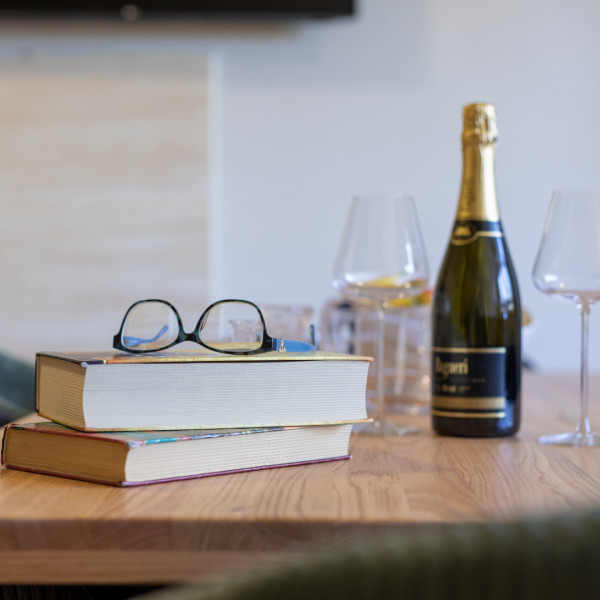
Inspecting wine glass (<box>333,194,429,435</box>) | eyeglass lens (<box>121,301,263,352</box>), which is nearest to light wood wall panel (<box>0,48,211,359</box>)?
wine glass (<box>333,194,429,435</box>)

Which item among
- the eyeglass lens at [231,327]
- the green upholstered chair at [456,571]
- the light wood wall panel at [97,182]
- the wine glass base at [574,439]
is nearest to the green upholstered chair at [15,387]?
the eyeglass lens at [231,327]

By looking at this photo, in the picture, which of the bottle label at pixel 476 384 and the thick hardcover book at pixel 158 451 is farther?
the bottle label at pixel 476 384

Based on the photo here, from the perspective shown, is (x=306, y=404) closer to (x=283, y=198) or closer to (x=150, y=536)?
(x=150, y=536)

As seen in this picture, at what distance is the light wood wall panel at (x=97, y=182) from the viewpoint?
2797mm

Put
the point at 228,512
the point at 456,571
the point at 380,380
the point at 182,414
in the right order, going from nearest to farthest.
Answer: the point at 456,571
the point at 228,512
the point at 182,414
the point at 380,380

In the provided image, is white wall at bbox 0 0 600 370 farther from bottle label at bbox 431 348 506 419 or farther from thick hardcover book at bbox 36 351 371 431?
thick hardcover book at bbox 36 351 371 431

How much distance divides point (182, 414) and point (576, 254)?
47 centimetres

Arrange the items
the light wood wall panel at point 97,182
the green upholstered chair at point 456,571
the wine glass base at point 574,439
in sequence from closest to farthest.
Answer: the green upholstered chair at point 456,571, the wine glass base at point 574,439, the light wood wall panel at point 97,182

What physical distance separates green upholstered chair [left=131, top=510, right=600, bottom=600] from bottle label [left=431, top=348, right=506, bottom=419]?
0.71m

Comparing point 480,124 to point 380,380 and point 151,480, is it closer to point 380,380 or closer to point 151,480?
point 380,380

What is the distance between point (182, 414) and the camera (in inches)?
25.6

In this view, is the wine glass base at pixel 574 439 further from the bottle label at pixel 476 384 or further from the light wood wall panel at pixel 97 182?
the light wood wall panel at pixel 97 182

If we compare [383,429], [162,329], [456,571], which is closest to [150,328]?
[162,329]

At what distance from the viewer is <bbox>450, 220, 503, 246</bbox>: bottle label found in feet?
Result: 3.18
